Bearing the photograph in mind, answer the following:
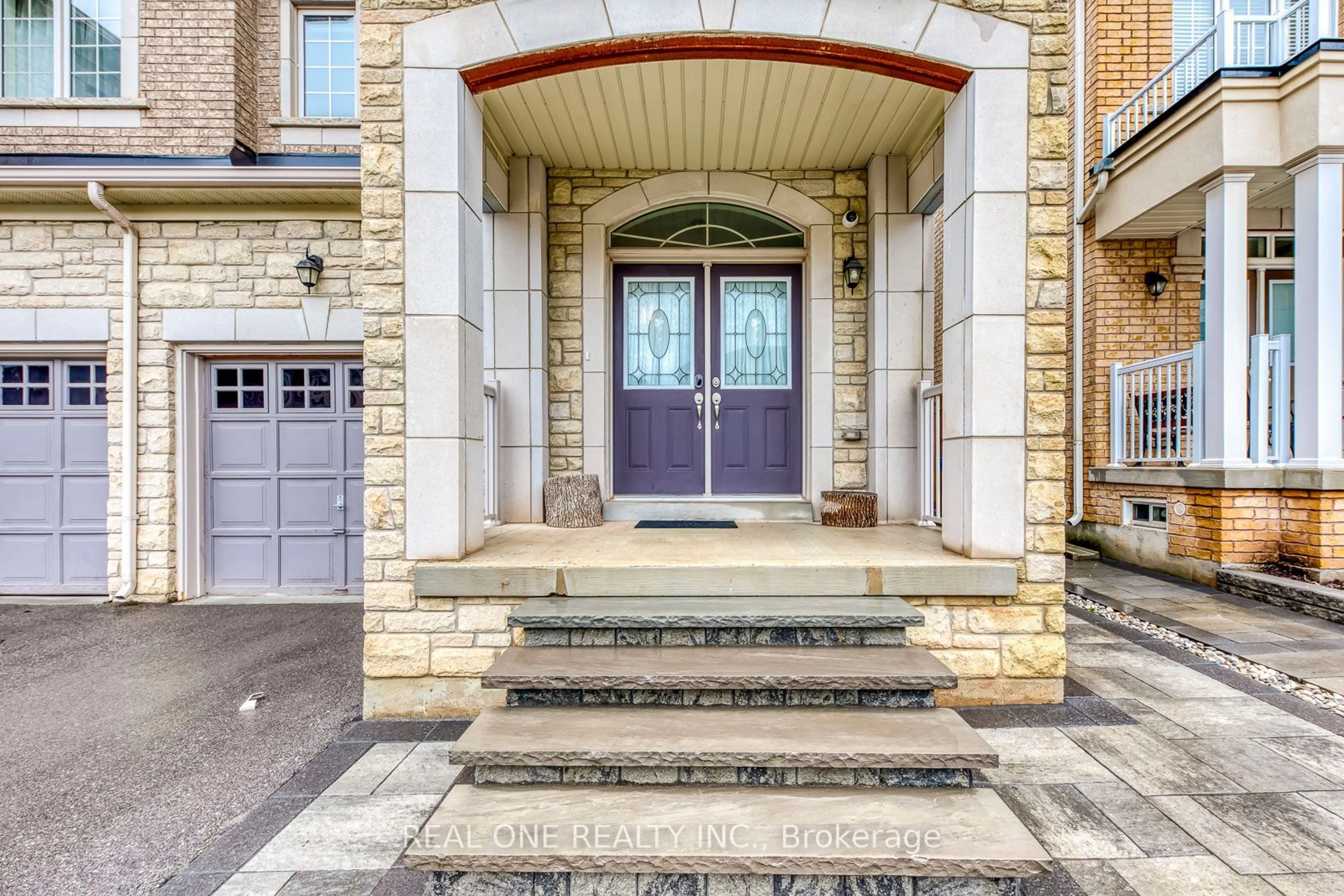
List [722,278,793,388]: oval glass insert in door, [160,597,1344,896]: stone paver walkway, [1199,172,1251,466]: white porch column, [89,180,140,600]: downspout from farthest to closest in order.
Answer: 1. [722,278,793,388]: oval glass insert in door
2. [89,180,140,600]: downspout
3. [1199,172,1251,466]: white porch column
4. [160,597,1344,896]: stone paver walkway

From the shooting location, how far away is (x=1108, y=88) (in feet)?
19.9

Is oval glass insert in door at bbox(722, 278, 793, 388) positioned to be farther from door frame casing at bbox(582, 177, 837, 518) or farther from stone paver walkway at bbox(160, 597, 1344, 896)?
stone paver walkway at bbox(160, 597, 1344, 896)

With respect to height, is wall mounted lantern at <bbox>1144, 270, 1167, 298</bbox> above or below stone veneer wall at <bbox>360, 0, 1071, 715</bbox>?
above

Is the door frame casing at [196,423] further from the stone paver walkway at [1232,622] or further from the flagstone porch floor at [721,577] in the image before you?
the stone paver walkway at [1232,622]

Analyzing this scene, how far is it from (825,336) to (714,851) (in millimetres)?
3701

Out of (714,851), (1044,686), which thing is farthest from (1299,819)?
(714,851)

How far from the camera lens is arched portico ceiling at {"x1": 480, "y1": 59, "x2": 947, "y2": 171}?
344cm

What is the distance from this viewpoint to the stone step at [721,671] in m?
2.20

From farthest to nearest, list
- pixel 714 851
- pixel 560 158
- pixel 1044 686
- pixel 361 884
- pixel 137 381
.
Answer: pixel 137 381 → pixel 560 158 → pixel 1044 686 → pixel 361 884 → pixel 714 851

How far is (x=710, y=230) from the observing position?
15.8 feet

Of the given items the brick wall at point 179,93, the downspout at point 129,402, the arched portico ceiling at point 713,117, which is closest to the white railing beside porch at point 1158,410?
the arched portico ceiling at point 713,117

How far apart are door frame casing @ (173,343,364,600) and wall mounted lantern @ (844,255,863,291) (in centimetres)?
383

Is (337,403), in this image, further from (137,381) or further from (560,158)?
(560,158)

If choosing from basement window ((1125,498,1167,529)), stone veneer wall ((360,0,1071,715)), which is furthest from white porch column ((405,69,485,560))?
basement window ((1125,498,1167,529))
